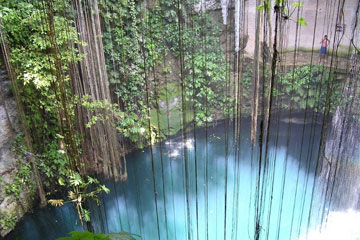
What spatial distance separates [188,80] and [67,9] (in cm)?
276

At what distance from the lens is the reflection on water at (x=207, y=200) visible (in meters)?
3.77

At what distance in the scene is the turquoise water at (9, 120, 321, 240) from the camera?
12.4ft

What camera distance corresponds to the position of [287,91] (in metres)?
5.63

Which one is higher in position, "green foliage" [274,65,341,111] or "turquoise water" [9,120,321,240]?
"green foliage" [274,65,341,111]

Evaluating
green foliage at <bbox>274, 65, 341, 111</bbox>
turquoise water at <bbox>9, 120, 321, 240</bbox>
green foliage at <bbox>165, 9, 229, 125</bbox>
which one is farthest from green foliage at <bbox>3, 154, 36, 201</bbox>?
green foliage at <bbox>274, 65, 341, 111</bbox>

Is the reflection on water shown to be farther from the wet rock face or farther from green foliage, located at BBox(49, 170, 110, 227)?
green foliage, located at BBox(49, 170, 110, 227)

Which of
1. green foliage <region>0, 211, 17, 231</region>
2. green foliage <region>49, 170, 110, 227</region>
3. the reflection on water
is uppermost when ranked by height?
green foliage <region>49, 170, 110, 227</region>

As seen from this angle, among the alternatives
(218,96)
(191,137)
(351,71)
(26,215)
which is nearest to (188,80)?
(218,96)

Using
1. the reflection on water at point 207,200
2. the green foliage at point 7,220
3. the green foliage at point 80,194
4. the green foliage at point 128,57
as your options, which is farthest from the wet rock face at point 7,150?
the green foliage at point 128,57

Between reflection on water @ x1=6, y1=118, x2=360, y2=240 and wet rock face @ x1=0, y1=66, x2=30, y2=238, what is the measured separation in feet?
0.92

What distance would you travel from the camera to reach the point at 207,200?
12.8ft

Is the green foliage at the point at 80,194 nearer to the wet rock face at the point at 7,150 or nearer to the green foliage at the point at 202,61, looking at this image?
the wet rock face at the point at 7,150

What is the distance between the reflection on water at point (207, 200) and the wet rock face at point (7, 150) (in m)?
0.28

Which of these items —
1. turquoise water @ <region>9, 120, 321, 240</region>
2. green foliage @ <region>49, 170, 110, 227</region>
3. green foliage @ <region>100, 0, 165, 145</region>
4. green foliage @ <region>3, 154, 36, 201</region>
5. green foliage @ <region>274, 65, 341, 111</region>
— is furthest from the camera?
green foliage @ <region>274, 65, 341, 111</region>
